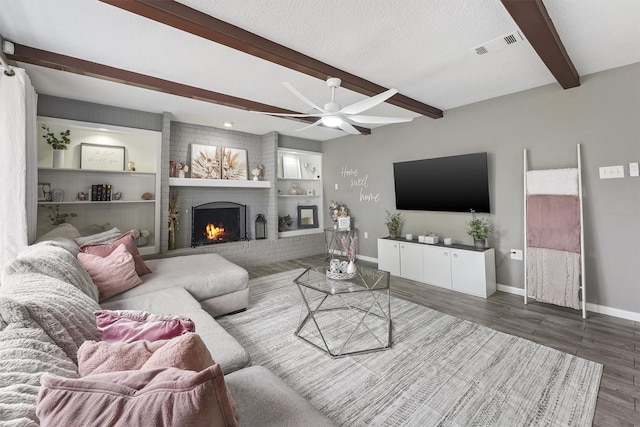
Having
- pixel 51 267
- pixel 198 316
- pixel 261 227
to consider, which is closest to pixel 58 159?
pixel 51 267

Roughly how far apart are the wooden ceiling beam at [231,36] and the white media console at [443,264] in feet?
7.62

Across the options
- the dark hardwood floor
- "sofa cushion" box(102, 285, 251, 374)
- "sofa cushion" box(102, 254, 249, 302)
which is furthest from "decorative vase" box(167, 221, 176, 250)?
the dark hardwood floor

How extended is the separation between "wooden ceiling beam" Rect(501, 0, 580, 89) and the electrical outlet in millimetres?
983

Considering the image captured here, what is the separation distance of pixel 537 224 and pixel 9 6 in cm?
506

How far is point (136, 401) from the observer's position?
66 centimetres

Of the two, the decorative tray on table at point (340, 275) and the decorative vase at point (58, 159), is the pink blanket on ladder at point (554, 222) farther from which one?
the decorative vase at point (58, 159)

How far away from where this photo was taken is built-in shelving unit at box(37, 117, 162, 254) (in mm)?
3482

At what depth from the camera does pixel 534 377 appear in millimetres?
1917

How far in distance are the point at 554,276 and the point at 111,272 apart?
4.49m

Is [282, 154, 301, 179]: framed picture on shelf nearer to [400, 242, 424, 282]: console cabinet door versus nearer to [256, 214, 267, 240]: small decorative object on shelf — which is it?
[256, 214, 267, 240]: small decorative object on shelf

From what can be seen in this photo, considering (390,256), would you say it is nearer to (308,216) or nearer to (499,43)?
(308,216)

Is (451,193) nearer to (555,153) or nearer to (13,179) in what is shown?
(555,153)

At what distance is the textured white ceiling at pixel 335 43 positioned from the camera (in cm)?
189

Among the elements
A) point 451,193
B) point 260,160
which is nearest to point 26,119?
point 260,160
